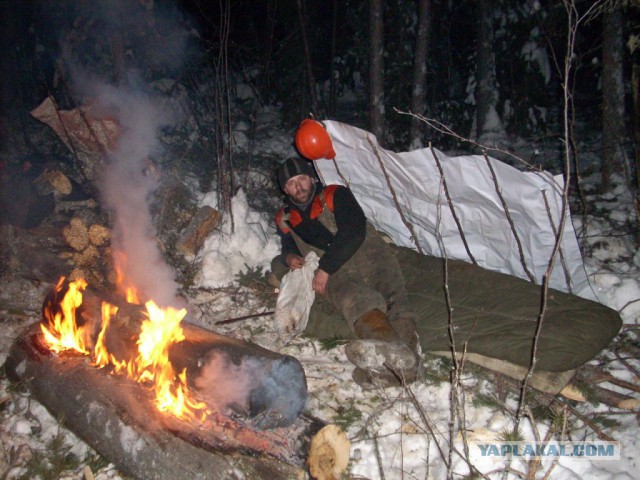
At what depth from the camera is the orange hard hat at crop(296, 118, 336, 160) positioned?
410 centimetres

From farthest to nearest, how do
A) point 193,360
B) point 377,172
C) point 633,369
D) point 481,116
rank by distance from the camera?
point 481,116 → point 377,172 → point 633,369 → point 193,360

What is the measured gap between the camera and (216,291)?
192 inches

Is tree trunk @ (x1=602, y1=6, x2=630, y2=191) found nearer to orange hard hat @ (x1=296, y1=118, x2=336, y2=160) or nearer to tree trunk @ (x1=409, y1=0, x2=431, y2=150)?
tree trunk @ (x1=409, y1=0, x2=431, y2=150)

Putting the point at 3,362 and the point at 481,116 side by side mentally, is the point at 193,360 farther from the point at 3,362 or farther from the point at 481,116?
the point at 481,116

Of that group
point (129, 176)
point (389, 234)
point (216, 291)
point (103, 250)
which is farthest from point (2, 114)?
point (389, 234)

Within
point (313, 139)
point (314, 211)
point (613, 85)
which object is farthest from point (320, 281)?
point (613, 85)

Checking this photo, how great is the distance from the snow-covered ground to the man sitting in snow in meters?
0.25

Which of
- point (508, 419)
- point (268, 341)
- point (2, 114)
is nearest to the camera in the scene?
point (508, 419)

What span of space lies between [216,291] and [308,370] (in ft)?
5.95

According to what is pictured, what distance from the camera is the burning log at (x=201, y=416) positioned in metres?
2.29

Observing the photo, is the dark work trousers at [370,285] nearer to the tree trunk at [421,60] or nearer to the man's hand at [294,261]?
the man's hand at [294,261]

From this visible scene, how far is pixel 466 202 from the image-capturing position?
402 centimetres

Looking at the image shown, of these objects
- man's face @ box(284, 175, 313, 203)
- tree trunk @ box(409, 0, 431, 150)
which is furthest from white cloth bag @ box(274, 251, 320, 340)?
tree trunk @ box(409, 0, 431, 150)

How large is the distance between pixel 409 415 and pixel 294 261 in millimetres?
1985
